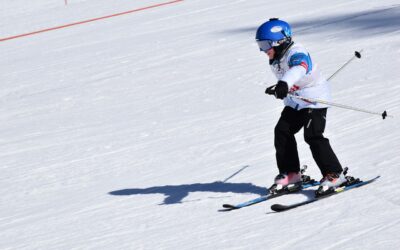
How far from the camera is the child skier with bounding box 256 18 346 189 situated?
5984mm

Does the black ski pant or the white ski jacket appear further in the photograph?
the black ski pant

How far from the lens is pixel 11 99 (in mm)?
12938

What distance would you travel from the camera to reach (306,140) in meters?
6.15

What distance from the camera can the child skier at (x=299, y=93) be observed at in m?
5.98

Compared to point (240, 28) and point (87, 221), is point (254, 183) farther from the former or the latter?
point (240, 28)

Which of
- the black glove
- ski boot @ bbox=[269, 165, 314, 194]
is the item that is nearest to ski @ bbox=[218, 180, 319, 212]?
ski boot @ bbox=[269, 165, 314, 194]

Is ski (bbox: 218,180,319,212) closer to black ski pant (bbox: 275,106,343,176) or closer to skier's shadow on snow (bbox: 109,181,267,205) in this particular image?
black ski pant (bbox: 275,106,343,176)

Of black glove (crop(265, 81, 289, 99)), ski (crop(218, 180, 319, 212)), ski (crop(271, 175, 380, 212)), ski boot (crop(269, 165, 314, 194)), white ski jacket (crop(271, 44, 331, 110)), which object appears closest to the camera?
black glove (crop(265, 81, 289, 99))

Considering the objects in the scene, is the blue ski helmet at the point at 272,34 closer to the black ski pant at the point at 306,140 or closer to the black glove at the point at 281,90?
the black glove at the point at 281,90

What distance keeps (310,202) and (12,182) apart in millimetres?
3578

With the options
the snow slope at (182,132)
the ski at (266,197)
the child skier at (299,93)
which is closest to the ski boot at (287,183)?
the ski at (266,197)

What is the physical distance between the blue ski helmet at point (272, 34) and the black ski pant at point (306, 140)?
1.72 ft

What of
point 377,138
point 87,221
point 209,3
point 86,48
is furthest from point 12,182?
point 209,3

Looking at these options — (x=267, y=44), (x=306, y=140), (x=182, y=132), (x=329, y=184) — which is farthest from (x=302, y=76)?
(x=182, y=132)
